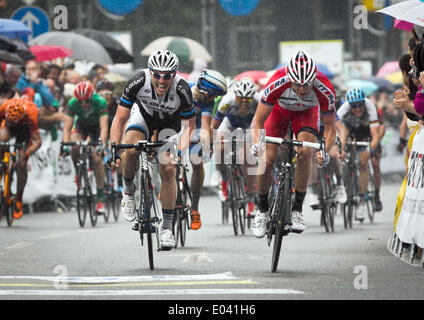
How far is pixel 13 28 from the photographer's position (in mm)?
18844

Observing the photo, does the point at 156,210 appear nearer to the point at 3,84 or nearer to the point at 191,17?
the point at 3,84

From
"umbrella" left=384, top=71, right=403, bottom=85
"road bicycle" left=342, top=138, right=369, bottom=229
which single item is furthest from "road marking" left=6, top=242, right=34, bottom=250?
"umbrella" left=384, top=71, right=403, bottom=85

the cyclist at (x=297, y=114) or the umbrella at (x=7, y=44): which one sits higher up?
the umbrella at (x=7, y=44)

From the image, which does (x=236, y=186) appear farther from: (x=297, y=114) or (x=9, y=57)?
(x=9, y=57)

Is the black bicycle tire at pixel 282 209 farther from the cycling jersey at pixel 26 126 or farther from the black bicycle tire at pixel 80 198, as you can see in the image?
the cycling jersey at pixel 26 126

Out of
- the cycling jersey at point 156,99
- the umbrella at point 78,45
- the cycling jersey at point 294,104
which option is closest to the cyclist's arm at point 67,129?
the umbrella at point 78,45

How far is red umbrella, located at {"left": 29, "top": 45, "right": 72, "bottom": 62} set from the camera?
21.0m

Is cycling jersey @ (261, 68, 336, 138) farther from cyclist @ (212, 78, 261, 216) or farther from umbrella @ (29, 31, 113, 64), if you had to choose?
umbrella @ (29, 31, 113, 64)

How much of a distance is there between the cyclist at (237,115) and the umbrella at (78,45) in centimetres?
619

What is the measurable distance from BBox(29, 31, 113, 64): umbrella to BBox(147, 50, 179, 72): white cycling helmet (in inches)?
425

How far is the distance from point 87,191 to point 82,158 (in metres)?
0.50

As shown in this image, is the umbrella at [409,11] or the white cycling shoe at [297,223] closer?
the white cycling shoe at [297,223]

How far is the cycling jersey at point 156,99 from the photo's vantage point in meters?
10.4
